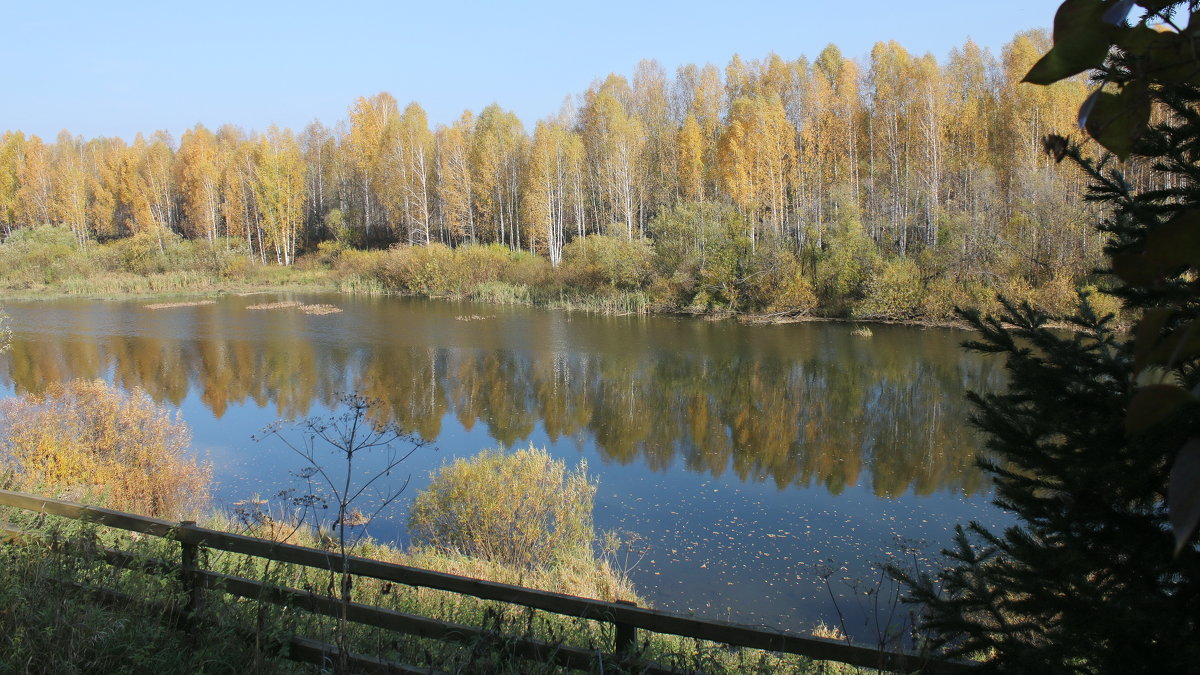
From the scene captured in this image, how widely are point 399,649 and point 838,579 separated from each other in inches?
228

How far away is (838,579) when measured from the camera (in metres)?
7.93

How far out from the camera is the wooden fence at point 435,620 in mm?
2770

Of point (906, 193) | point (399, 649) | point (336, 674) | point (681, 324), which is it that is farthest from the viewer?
point (906, 193)

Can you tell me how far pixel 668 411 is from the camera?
48.1ft

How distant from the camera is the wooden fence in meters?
2.77

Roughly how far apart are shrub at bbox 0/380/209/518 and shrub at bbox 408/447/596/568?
2650 millimetres

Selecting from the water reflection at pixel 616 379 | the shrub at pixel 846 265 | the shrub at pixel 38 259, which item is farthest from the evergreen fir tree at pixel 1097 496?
the shrub at pixel 38 259

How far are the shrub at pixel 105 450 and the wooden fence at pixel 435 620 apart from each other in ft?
15.2

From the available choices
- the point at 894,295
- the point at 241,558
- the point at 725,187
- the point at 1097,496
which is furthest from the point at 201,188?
the point at 1097,496

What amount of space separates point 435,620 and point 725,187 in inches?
1189

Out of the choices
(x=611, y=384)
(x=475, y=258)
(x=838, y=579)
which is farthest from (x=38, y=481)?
(x=475, y=258)

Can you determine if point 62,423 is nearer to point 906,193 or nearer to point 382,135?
point 906,193

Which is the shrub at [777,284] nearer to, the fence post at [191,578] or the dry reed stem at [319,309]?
the dry reed stem at [319,309]

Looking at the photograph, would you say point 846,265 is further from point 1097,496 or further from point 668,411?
point 1097,496
